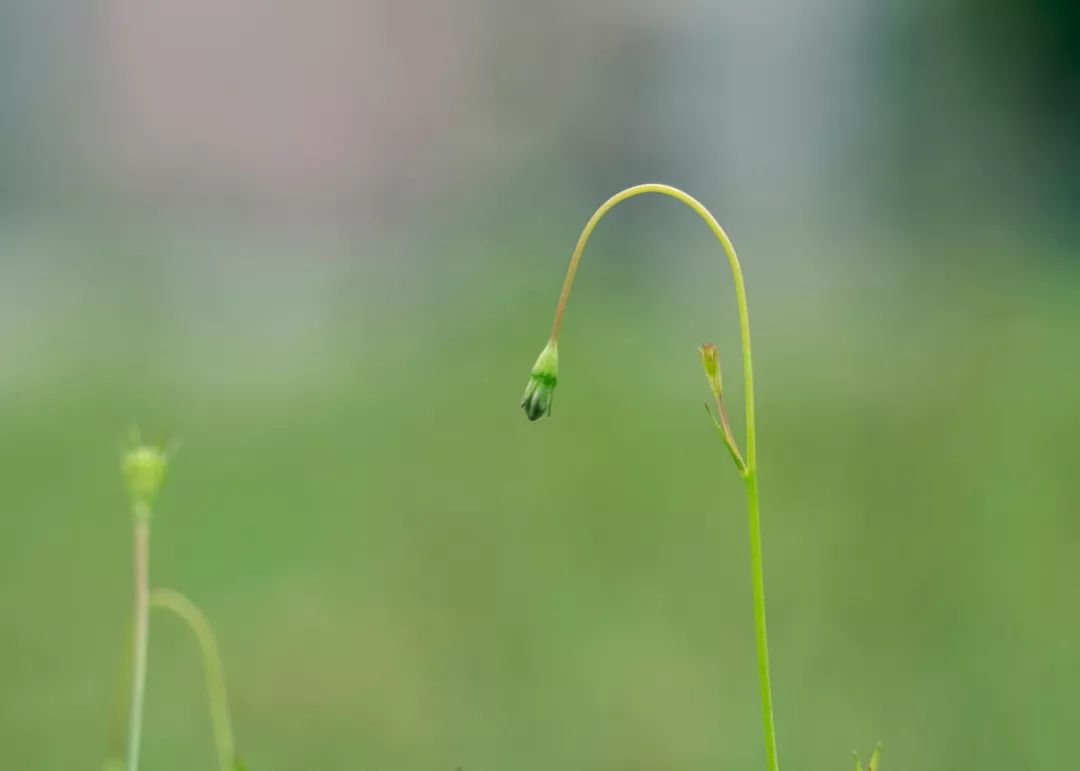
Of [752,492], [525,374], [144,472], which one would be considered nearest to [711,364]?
[752,492]

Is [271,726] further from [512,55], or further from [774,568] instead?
[512,55]

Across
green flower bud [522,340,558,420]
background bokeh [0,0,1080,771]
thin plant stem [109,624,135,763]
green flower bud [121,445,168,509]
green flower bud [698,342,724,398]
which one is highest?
background bokeh [0,0,1080,771]

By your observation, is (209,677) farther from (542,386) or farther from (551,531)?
(551,531)

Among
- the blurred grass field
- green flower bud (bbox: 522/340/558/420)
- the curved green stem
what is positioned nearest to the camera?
the curved green stem

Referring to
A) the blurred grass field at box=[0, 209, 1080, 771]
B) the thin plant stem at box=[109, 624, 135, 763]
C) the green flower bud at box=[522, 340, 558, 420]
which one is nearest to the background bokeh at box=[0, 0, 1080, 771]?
the blurred grass field at box=[0, 209, 1080, 771]

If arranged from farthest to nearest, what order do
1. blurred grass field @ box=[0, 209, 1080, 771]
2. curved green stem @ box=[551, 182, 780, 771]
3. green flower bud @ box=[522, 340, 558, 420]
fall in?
blurred grass field @ box=[0, 209, 1080, 771]
green flower bud @ box=[522, 340, 558, 420]
curved green stem @ box=[551, 182, 780, 771]

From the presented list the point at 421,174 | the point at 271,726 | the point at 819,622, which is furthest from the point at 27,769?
the point at 421,174

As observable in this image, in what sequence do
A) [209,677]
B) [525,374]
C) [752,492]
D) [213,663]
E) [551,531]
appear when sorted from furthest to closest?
[525,374], [551,531], [209,677], [213,663], [752,492]

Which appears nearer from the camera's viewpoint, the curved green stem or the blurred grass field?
Result: the curved green stem

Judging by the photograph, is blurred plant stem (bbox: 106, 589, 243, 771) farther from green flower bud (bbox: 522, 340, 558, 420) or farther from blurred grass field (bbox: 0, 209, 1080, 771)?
blurred grass field (bbox: 0, 209, 1080, 771)
